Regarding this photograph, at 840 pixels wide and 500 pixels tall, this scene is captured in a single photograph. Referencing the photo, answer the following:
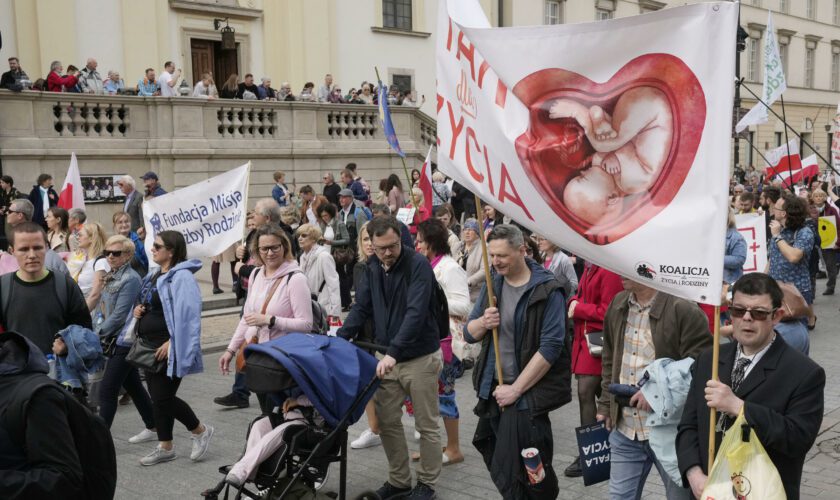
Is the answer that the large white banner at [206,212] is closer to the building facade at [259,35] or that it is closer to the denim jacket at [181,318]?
the denim jacket at [181,318]

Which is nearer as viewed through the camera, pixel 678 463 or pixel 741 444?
pixel 741 444

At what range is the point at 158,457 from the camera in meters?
6.30

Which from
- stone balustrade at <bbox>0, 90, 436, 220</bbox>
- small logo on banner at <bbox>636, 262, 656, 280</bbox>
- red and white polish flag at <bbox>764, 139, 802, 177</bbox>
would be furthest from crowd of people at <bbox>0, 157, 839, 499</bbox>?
stone balustrade at <bbox>0, 90, 436, 220</bbox>

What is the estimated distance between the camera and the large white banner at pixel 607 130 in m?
3.24

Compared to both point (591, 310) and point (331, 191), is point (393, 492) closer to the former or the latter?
point (591, 310)

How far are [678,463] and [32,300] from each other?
394 centimetres

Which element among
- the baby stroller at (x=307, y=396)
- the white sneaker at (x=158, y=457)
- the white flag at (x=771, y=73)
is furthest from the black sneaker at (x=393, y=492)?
the white flag at (x=771, y=73)

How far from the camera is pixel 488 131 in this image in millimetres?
4012

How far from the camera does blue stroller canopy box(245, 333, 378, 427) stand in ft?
14.9

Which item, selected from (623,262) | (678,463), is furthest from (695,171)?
(678,463)

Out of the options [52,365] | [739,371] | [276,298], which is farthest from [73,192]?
[739,371]

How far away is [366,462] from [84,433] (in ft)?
11.8

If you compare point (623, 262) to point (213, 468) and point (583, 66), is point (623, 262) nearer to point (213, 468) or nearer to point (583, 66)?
point (583, 66)

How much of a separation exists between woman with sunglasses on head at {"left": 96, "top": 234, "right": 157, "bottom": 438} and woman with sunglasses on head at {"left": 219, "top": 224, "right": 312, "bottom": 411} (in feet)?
3.37
